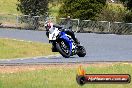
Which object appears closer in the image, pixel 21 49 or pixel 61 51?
pixel 61 51

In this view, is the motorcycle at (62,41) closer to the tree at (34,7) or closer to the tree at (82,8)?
the tree at (82,8)

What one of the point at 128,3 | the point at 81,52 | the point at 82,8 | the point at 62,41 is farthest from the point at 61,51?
the point at 82,8

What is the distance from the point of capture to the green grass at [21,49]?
2356 centimetres

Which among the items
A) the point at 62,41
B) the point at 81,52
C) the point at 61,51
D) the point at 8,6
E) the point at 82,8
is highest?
the point at 62,41

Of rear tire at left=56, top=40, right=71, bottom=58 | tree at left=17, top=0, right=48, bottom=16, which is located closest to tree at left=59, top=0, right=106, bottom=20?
tree at left=17, top=0, right=48, bottom=16

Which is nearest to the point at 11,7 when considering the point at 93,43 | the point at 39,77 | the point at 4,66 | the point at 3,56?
the point at 93,43

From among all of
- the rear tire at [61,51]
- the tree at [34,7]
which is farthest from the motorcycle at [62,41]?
the tree at [34,7]

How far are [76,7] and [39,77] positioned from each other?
1263 inches

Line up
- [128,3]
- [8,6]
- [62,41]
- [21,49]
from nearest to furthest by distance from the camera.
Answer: [62,41]
[21,49]
[128,3]
[8,6]

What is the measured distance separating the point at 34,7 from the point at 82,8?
6.01 metres

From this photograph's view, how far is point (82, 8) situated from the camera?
43.7 meters

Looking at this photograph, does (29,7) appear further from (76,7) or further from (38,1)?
(76,7)

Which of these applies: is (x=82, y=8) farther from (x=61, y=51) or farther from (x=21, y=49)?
(x=61, y=51)

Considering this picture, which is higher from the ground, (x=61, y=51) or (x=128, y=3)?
(x=61, y=51)
